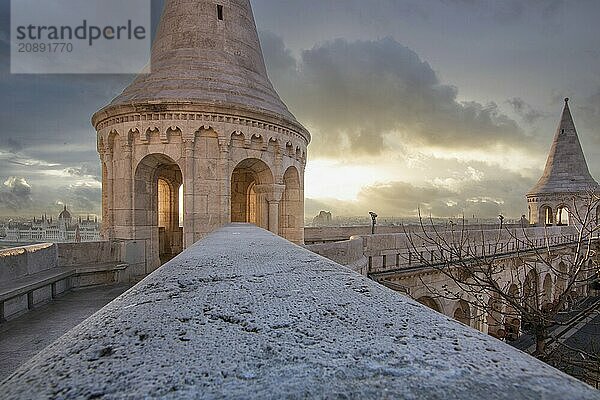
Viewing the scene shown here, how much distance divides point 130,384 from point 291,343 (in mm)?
344

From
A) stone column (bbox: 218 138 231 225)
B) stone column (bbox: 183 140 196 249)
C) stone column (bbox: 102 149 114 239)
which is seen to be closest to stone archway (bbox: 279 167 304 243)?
stone column (bbox: 218 138 231 225)

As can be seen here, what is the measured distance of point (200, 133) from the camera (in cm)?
896

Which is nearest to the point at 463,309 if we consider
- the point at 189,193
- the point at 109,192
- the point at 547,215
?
the point at 189,193

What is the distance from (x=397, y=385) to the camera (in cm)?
68

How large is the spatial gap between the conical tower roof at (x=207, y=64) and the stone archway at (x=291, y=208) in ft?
5.24

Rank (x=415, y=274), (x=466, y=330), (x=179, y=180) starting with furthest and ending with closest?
(x=179, y=180) < (x=415, y=274) < (x=466, y=330)

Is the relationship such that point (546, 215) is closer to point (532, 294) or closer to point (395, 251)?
point (395, 251)

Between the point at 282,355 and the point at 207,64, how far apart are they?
10432 mm

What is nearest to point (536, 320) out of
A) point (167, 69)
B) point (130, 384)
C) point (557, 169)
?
point (130, 384)

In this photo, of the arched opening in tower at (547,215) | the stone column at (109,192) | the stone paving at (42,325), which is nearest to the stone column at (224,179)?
the stone column at (109,192)

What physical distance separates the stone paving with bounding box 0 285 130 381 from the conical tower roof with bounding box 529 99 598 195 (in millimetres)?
29254

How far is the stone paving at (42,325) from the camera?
3480 millimetres

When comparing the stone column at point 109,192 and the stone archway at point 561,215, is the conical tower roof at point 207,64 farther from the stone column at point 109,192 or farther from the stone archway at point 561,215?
the stone archway at point 561,215

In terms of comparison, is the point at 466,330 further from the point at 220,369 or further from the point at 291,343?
the point at 220,369
